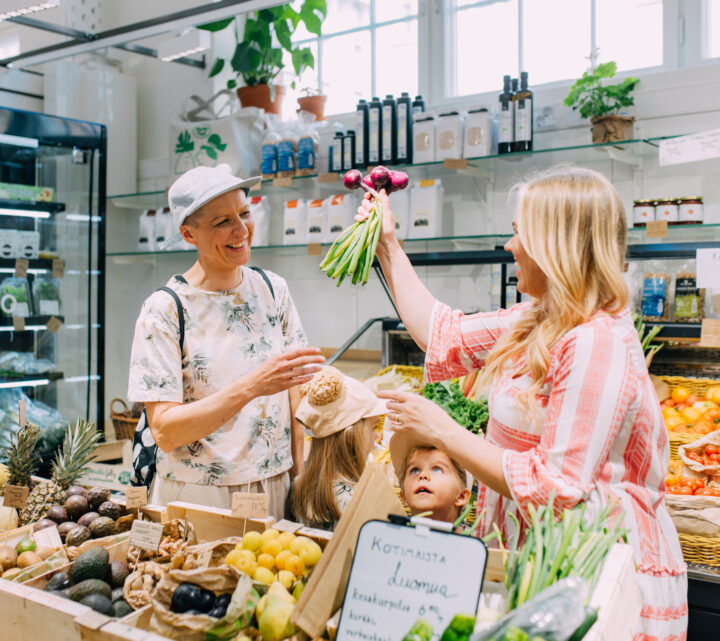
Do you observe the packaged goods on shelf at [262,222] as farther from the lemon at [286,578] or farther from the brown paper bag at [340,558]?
the brown paper bag at [340,558]

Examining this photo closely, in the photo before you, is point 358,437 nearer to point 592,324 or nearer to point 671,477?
point 592,324

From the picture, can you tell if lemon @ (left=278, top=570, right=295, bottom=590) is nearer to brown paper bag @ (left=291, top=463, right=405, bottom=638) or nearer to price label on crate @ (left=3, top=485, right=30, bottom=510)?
brown paper bag @ (left=291, top=463, right=405, bottom=638)

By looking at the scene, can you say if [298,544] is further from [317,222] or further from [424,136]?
[317,222]

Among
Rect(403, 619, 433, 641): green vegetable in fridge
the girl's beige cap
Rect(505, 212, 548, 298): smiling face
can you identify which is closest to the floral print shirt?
the girl's beige cap

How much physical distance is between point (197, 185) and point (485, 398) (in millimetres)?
1135

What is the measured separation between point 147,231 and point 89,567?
4.35 metres

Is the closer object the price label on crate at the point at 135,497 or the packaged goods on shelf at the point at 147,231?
the price label on crate at the point at 135,497

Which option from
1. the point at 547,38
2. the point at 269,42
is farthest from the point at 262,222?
the point at 547,38

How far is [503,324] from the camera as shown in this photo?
73.4 inches

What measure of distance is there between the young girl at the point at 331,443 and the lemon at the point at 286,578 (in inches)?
22.9

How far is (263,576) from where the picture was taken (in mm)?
1463

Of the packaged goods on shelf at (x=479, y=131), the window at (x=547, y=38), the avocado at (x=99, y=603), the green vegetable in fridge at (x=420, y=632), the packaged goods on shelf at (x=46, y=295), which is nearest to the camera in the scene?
the green vegetable in fridge at (x=420, y=632)

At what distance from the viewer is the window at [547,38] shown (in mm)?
4230


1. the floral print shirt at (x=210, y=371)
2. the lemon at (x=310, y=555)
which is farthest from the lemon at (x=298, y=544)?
the floral print shirt at (x=210, y=371)
